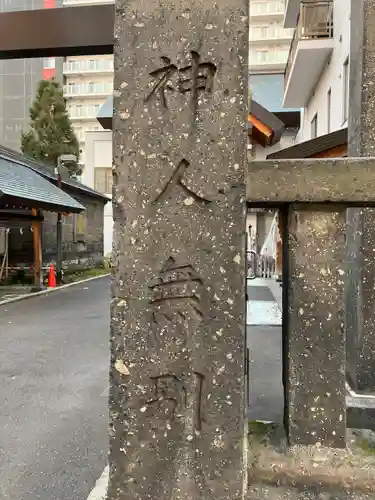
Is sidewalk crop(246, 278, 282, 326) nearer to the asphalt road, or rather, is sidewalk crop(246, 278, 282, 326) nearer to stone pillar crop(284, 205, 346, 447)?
the asphalt road

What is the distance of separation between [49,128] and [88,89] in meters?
21.5

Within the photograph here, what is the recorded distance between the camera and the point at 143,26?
5.74ft

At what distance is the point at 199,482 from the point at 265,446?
375mm

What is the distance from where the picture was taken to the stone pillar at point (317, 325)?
6.01ft

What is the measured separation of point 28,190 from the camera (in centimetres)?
1291

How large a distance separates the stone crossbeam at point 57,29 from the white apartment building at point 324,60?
626 centimetres

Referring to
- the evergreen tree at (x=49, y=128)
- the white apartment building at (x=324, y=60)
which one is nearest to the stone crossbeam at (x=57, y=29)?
the white apartment building at (x=324, y=60)

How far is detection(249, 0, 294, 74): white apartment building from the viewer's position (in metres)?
44.6

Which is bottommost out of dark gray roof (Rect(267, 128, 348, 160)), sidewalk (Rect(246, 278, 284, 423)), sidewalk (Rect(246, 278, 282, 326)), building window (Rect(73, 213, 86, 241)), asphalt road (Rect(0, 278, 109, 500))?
asphalt road (Rect(0, 278, 109, 500))

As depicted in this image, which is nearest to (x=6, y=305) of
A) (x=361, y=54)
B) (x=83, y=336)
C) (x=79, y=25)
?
(x=83, y=336)

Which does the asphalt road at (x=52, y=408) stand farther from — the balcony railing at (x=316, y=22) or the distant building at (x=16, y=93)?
the distant building at (x=16, y=93)

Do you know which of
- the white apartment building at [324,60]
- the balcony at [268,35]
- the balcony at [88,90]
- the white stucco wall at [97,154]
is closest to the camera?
the white apartment building at [324,60]

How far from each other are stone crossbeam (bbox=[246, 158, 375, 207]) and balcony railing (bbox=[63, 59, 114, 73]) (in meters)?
51.1

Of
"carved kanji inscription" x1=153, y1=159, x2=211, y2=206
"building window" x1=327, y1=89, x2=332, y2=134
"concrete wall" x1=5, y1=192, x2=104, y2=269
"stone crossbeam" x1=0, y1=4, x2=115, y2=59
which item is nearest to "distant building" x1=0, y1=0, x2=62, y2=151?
"concrete wall" x1=5, y1=192, x2=104, y2=269
